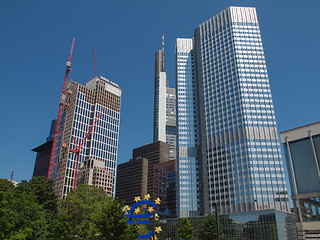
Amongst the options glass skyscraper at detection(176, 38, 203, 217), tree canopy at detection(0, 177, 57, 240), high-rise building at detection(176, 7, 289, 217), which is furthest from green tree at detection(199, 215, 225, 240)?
glass skyscraper at detection(176, 38, 203, 217)

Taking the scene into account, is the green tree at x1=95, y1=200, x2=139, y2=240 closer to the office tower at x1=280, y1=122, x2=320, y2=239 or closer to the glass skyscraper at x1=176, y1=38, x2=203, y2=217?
the office tower at x1=280, y1=122, x2=320, y2=239

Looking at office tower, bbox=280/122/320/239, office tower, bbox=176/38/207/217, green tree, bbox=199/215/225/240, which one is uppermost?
office tower, bbox=176/38/207/217

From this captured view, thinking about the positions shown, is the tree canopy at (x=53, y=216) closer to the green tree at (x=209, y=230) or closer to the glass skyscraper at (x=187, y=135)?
the green tree at (x=209, y=230)

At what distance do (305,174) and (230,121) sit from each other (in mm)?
85398

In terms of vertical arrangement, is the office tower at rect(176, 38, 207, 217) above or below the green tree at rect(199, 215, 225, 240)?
above

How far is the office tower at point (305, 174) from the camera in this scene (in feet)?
198

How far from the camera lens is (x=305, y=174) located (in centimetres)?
6406

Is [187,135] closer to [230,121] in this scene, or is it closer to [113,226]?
[230,121]

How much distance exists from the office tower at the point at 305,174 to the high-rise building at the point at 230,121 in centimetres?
6536

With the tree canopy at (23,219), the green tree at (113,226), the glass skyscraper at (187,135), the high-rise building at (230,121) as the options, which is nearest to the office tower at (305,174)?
the green tree at (113,226)

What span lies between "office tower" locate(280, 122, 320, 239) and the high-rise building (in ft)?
214

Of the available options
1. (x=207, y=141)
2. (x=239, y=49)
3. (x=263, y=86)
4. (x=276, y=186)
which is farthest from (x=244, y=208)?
(x=239, y=49)

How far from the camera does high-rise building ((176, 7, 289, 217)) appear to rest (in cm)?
13188

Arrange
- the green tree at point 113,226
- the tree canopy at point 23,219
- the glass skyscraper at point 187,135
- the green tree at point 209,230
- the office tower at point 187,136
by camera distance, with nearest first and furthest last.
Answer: the green tree at point 113,226 < the tree canopy at point 23,219 < the green tree at point 209,230 < the office tower at point 187,136 < the glass skyscraper at point 187,135
